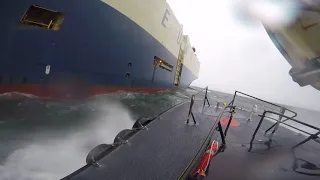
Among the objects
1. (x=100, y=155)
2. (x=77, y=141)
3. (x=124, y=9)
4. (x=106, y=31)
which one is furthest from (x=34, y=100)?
(x=124, y=9)

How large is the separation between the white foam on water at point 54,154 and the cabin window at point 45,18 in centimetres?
348

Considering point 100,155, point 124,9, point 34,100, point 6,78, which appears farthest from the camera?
point 124,9

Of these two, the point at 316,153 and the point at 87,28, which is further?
the point at 87,28

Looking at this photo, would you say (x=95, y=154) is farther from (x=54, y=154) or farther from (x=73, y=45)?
(x=73, y=45)

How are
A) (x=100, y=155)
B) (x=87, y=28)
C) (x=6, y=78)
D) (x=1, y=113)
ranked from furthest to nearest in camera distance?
1. (x=87, y=28)
2. (x=6, y=78)
3. (x=1, y=113)
4. (x=100, y=155)

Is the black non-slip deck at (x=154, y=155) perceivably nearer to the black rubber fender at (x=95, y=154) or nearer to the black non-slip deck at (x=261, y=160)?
the black rubber fender at (x=95, y=154)

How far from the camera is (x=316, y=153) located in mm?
5473

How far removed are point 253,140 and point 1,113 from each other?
710cm

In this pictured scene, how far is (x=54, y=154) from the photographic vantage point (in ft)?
13.6

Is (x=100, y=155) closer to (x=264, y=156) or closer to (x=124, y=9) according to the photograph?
(x=264, y=156)

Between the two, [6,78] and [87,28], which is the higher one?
[87,28]

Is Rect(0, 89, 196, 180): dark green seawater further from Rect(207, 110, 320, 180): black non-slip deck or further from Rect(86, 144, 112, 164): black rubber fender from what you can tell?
Rect(207, 110, 320, 180): black non-slip deck

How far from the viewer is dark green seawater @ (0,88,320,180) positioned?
11.8ft

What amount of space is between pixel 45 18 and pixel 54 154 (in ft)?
15.9
